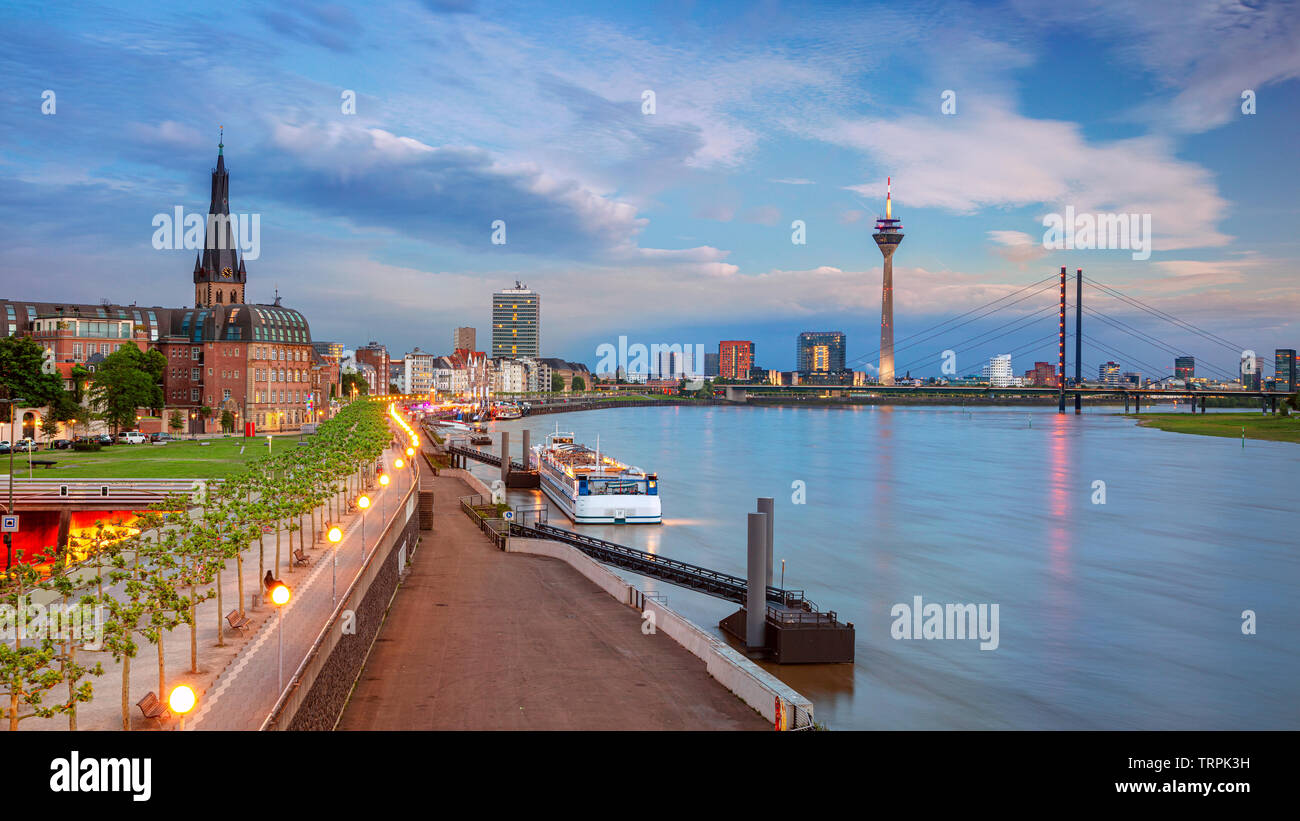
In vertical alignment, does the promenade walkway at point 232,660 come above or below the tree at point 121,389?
below

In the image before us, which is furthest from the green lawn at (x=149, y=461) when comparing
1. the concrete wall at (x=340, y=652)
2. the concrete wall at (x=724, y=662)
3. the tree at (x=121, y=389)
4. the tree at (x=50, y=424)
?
the concrete wall at (x=724, y=662)

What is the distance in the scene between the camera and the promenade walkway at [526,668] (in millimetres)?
17125

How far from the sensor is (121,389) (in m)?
72.9

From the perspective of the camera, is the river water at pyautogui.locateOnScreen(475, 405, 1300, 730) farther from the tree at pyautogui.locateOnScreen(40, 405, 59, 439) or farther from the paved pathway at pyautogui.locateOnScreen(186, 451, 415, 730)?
the tree at pyautogui.locateOnScreen(40, 405, 59, 439)

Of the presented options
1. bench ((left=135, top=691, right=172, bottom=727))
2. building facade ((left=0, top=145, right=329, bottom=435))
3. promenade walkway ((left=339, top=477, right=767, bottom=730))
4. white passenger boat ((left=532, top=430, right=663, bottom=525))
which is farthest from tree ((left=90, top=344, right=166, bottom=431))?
bench ((left=135, top=691, right=172, bottom=727))

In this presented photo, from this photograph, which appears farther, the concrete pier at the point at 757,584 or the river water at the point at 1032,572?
the concrete pier at the point at 757,584

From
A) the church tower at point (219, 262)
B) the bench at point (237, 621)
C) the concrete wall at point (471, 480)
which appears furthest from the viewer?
the church tower at point (219, 262)

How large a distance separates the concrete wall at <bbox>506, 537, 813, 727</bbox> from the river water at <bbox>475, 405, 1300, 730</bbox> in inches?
146

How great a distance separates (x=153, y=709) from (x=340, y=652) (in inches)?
144

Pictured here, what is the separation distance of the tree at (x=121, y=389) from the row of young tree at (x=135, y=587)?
1719 inches

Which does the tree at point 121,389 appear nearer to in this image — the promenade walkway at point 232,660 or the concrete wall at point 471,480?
the concrete wall at point 471,480

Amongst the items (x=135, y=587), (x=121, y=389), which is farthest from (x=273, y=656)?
(x=121, y=389)

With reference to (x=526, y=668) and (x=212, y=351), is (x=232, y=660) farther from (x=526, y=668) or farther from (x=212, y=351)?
(x=212, y=351)
